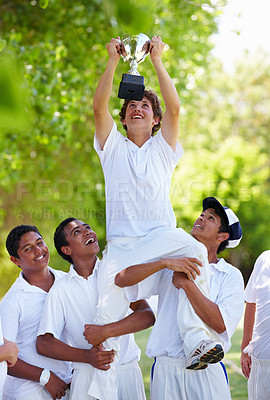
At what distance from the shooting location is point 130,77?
321 centimetres

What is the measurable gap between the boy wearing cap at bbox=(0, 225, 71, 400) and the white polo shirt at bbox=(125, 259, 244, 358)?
61 cm

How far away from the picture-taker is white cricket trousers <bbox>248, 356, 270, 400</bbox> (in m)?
3.66

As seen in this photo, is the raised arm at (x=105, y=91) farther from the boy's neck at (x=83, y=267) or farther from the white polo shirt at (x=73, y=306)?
the white polo shirt at (x=73, y=306)

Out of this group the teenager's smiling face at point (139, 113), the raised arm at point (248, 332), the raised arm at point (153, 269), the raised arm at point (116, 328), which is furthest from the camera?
the raised arm at point (248, 332)

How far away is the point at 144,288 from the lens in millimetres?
3174

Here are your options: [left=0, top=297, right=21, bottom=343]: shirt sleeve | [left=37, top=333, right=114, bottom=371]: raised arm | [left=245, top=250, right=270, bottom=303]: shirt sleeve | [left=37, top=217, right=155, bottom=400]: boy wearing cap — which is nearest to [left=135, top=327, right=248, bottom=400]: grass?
[left=245, top=250, right=270, bottom=303]: shirt sleeve

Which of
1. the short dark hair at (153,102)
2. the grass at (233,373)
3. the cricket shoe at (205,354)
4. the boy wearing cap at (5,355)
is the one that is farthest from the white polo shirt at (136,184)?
the grass at (233,373)

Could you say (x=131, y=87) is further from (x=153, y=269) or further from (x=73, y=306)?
(x=73, y=306)

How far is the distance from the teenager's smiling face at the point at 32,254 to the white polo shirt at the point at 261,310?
1.53 meters

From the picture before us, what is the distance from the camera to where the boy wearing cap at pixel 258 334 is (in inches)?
145

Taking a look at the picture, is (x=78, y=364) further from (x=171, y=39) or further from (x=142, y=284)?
(x=171, y=39)

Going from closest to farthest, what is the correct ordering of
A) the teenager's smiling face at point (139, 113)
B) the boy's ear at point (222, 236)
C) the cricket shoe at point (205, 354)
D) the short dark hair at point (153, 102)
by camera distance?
1. the cricket shoe at point (205, 354)
2. the teenager's smiling face at point (139, 113)
3. the short dark hair at point (153, 102)
4. the boy's ear at point (222, 236)

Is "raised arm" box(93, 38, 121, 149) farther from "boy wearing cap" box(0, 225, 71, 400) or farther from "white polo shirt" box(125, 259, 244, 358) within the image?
"white polo shirt" box(125, 259, 244, 358)

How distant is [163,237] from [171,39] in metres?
7.76
